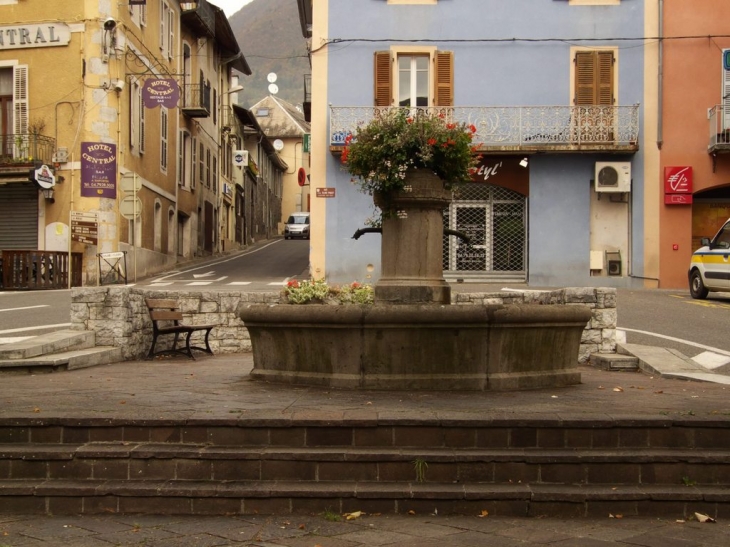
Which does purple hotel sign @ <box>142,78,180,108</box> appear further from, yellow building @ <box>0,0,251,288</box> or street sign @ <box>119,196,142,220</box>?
street sign @ <box>119,196,142,220</box>

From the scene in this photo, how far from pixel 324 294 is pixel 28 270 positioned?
47.4 feet

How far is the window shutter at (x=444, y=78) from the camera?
81.2 ft

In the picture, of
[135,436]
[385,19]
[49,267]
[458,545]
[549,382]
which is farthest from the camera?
[385,19]

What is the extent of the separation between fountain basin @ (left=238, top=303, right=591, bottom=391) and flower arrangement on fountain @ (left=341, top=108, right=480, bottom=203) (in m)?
1.35

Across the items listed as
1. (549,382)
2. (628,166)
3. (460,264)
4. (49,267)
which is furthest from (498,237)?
(549,382)

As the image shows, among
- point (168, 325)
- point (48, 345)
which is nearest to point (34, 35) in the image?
point (168, 325)

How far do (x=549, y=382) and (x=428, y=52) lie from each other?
18299mm

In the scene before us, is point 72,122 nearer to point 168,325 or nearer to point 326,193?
point 326,193

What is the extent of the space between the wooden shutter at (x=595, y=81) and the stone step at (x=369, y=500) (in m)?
20.3

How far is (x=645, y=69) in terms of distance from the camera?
2455cm

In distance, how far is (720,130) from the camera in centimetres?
2380

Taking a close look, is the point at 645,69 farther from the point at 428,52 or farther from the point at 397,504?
the point at 397,504

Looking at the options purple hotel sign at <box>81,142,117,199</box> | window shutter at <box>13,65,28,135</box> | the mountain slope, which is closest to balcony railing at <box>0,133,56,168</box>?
window shutter at <box>13,65,28,135</box>

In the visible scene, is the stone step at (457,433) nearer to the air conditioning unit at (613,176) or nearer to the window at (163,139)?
the air conditioning unit at (613,176)
